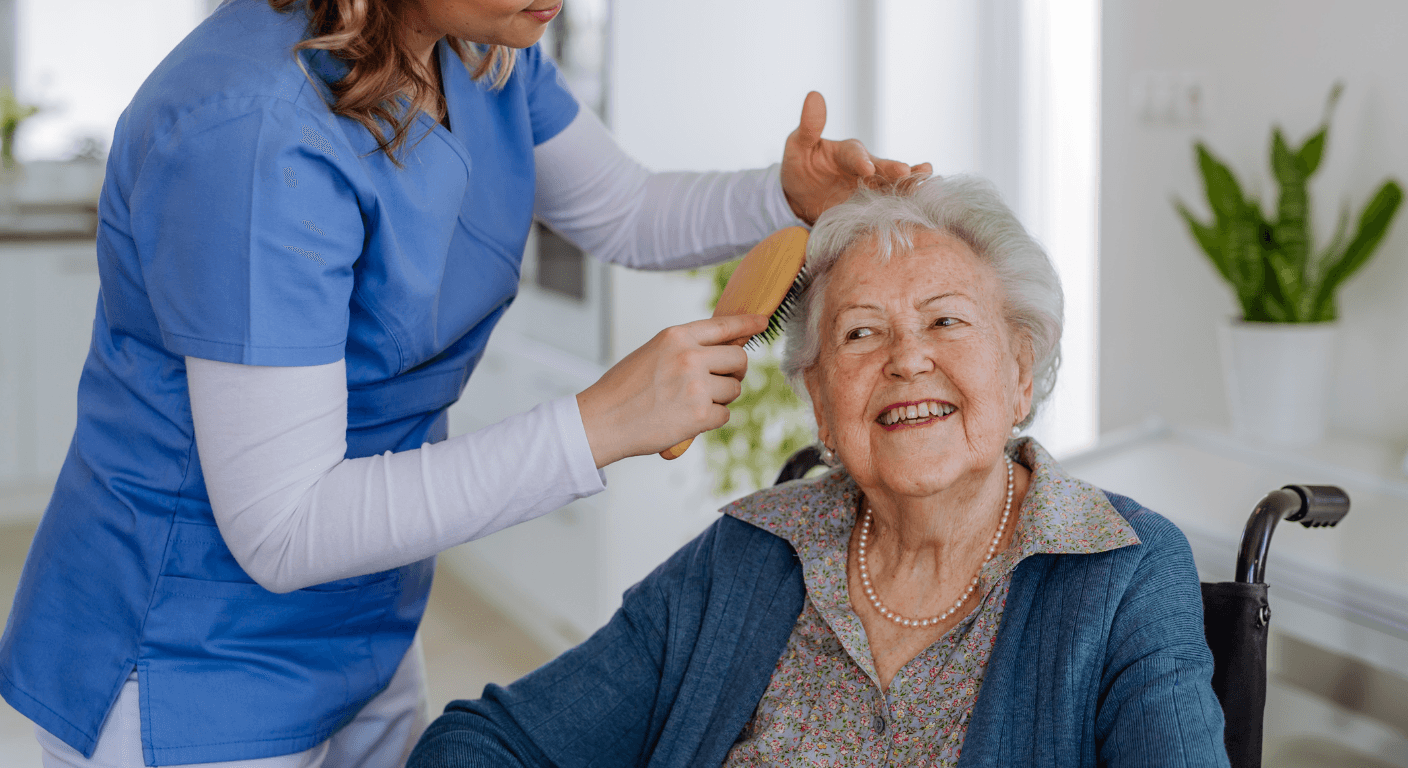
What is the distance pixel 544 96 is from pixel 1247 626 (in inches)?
39.6

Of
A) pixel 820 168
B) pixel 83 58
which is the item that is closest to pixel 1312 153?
pixel 820 168

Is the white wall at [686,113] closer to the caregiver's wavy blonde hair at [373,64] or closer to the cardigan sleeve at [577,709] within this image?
the cardigan sleeve at [577,709]

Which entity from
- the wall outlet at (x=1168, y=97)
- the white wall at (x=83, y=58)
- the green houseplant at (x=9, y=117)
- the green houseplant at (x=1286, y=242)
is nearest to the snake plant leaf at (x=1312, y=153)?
the green houseplant at (x=1286, y=242)

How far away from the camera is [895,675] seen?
4.06ft

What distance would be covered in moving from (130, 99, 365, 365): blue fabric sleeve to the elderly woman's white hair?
0.59 metres

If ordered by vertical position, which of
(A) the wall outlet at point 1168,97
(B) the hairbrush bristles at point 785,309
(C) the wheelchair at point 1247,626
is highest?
(A) the wall outlet at point 1168,97

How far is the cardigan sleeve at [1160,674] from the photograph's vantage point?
1.03 m

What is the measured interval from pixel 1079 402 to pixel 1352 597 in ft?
5.36

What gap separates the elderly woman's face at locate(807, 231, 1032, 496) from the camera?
1220 millimetres

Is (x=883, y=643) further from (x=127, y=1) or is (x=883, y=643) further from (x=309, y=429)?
(x=127, y=1)

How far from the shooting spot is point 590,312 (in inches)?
120

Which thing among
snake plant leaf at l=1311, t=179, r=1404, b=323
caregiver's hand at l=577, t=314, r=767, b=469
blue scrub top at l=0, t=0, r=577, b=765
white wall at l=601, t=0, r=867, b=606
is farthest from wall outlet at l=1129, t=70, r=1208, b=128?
caregiver's hand at l=577, t=314, r=767, b=469

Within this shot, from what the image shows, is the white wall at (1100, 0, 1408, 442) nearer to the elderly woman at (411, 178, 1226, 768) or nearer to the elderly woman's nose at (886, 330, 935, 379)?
the elderly woman at (411, 178, 1226, 768)

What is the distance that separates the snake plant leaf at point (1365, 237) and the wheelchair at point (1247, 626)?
3.43 ft
